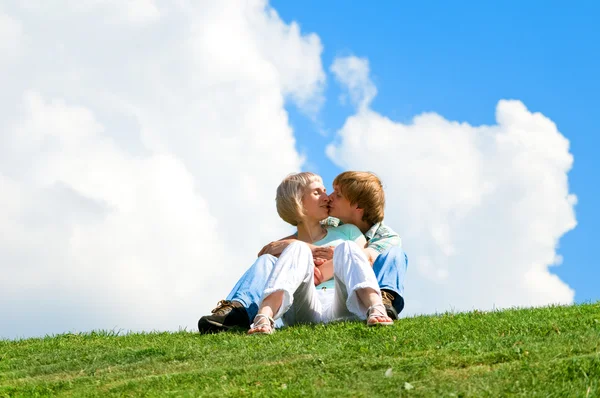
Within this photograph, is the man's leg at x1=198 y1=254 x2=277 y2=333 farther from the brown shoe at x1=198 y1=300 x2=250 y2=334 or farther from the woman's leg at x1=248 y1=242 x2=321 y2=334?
the woman's leg at x1=248 y1=242 x2=321 y2=334

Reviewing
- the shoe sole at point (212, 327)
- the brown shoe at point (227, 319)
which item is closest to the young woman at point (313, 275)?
the brown shoe at point (227, 319)

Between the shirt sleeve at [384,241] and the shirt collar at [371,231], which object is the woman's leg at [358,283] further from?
the shirt collar at [371,231]

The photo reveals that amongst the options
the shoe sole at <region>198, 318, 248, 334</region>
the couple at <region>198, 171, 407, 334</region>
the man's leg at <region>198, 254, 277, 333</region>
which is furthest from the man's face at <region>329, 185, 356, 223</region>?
the shoe sole at <region>198, 318, 248, 334</region>

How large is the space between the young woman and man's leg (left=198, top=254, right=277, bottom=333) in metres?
0.36

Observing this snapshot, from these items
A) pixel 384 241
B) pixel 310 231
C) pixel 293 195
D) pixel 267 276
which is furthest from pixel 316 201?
pixel 267 276

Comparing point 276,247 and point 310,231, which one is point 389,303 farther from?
point 276,247

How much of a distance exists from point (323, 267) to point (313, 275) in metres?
0.63

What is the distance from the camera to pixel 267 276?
10008 mm

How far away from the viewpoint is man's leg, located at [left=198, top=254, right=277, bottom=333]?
984 centimetres

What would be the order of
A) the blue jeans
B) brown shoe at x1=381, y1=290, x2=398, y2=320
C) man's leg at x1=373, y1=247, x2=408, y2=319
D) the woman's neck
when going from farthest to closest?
the woman's neck, the blue jeans, man's leg at x1=373, y1=247, x2=408, y2=319, brown shoe at x1=381, y1=290, x2=398, y2=320

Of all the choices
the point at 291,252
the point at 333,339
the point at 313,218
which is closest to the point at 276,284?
the point at 291,252

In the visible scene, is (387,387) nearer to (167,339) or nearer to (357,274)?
(357,274)

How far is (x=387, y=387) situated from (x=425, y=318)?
13.9 ft

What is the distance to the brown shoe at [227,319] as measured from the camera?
9.82 metres
